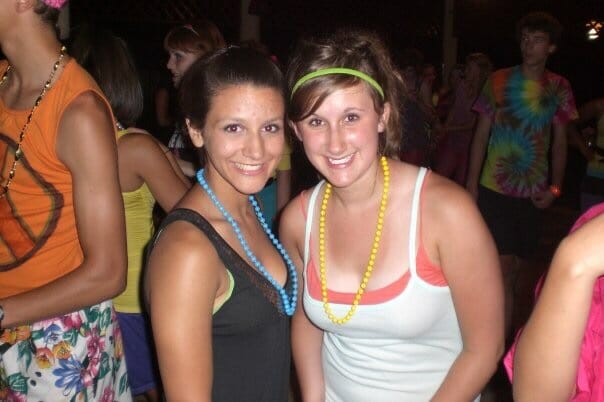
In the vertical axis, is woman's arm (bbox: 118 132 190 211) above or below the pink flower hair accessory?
below

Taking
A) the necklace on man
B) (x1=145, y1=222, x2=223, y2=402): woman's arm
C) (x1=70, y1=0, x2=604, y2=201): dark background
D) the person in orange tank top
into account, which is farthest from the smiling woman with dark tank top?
(x1=70, y1=0, x2=604, y2=201): dark background

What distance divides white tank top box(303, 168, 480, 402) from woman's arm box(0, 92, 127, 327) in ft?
1.94

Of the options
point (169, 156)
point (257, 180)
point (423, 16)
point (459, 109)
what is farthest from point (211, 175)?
point (423, 16)

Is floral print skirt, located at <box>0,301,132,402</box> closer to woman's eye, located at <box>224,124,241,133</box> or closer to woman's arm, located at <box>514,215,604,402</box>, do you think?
woman's eye, located at <box>224,124,241,133</box>

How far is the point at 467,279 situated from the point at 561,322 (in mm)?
665

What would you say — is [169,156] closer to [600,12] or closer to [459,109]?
[459,109]

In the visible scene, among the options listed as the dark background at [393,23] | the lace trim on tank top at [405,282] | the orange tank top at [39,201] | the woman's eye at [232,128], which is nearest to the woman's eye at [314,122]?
the woman's eye at [232,128]

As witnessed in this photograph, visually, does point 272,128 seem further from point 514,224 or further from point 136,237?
point 514,224

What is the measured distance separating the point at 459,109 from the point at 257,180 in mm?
5320

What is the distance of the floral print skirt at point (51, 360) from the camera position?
5.61 ft

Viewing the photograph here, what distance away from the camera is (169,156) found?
2.54 meters

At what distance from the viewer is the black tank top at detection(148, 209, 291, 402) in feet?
4.89

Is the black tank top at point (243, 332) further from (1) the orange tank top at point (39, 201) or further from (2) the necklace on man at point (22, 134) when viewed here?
(2) the necklace on man at point (22, 134)

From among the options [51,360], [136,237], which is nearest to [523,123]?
[136,237]
